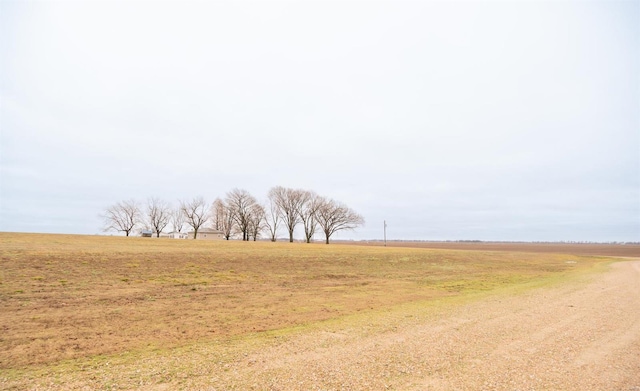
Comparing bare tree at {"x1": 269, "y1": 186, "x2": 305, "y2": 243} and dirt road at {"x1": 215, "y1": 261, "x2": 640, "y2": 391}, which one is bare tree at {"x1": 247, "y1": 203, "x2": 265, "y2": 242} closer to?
bare tree at {"x1": 269, "y1": 186, "x2": 305, "y2": 243}

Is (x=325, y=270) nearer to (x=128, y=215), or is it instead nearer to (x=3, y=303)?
(x=3, y=303)

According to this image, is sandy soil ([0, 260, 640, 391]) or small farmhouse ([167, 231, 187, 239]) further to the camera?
small farmhouse ([167, 231, 187, 239])

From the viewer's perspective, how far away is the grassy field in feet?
26.5

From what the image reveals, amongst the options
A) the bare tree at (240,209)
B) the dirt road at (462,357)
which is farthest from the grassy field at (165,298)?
the bare tree at (240,209)

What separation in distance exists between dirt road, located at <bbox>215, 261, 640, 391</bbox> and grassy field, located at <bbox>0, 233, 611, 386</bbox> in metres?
1.99

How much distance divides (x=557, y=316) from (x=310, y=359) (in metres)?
9.11

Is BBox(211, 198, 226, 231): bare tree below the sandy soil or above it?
above

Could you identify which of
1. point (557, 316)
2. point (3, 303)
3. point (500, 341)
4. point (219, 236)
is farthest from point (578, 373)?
point (219, 236)

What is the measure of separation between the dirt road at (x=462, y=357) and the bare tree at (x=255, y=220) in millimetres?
77465

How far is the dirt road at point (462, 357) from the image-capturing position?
19.4 ft

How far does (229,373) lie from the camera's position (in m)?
6.23

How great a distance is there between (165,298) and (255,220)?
241 feet

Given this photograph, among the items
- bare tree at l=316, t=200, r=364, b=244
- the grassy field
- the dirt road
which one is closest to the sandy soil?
the dirt road

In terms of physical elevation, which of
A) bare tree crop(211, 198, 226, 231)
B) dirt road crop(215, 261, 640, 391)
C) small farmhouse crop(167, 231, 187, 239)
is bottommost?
dirt road crop(215, 261, 640, 391)
